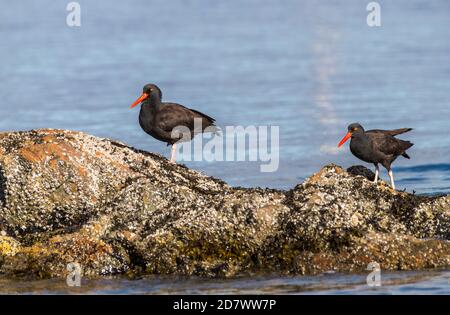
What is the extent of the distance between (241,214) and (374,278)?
1.40m

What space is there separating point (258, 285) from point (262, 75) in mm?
13877

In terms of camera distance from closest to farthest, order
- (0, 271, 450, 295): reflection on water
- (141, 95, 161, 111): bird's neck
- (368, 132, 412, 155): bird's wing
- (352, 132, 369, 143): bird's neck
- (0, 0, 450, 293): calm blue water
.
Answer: (0, 271, 450, 295): reflection on water
(352, 132, 369, 143): bird's neck
(368, 132, 412, 155): bird's wing
(141, 95, 161, 111): bird's neck
(0, 0, 450, 293): calm blue water

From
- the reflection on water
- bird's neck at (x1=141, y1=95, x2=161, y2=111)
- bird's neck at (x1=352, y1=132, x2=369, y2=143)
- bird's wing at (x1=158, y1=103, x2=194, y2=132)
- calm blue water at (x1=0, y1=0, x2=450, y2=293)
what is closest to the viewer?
the reflection on water

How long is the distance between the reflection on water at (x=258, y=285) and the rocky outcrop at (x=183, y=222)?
5.3 inches

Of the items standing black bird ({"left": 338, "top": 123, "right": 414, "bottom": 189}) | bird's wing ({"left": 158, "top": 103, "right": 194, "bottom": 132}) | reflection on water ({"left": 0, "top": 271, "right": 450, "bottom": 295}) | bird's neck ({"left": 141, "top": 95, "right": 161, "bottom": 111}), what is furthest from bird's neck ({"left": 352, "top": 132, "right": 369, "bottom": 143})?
reflection on water ({"left": 0, "top": 271, "right": 450, "bottom": 295})

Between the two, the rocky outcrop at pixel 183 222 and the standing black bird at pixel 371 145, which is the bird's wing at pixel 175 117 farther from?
the rocky outcrop at pixel 183 222

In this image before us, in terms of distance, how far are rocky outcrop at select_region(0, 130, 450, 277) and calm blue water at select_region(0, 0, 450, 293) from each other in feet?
2.11

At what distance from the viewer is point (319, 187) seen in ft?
34.8

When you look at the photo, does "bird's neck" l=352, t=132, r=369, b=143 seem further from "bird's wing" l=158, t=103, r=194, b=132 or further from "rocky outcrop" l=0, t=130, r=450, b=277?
"bird's wing" l=158, t=103, r=194, b=132

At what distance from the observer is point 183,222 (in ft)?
33.0

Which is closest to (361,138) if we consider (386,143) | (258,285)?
(386,143)

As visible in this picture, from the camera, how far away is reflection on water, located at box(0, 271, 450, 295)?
952 centimetres

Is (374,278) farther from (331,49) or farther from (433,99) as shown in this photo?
(331,49)
